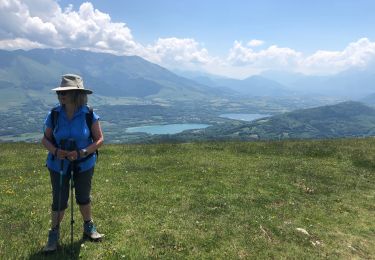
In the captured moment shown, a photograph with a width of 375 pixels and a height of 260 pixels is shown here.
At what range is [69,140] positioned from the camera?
34.3 feet

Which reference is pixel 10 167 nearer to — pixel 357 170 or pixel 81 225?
pixel 81 225

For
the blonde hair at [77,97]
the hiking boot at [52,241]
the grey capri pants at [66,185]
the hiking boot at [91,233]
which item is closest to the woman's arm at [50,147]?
the grey capri pants at [66,185]

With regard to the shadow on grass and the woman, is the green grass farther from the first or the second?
the woman

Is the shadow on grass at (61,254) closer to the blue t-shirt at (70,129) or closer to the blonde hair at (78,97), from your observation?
the blue t-shirt at (70,129)

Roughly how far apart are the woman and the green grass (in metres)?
1.83

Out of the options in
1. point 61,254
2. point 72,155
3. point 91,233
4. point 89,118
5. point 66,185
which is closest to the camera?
point 72,155

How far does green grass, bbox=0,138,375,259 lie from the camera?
12.8 m

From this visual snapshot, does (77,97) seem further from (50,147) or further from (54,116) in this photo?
(50,147)

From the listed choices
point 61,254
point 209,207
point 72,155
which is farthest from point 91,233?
point 209,207

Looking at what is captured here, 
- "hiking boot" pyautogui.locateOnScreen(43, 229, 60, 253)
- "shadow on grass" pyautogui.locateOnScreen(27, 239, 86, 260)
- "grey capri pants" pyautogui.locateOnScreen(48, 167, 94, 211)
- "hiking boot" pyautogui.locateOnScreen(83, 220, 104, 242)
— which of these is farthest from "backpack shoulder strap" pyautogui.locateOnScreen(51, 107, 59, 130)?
"shadow on grass" pyautogui.locateOnScreen(27, 239, 86, 260)

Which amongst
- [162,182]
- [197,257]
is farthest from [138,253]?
[162,182]

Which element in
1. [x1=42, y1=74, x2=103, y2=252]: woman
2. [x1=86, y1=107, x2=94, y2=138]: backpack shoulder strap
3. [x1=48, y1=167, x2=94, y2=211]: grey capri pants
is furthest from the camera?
[x1=48, y1=167, x2=94, y2=211]: grey capri pants

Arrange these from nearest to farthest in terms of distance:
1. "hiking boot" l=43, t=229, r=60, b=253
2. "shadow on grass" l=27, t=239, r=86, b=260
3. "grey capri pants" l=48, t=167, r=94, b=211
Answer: "grey capri pants" l=48, t=167, r=94, b=211
"shadow on grass" l=27, t=239, r=86, b=260
"hiking boot" l=43, t=229, r=60, b=253

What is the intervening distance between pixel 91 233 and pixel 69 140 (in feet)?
11.5
